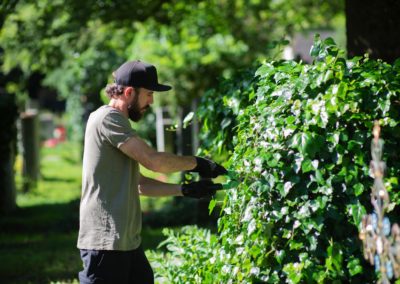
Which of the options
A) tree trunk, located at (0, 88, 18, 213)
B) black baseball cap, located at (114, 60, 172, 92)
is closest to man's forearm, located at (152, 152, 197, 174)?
black baseball cap, located at (114, 60, 172, 92)

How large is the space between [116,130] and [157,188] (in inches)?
24.7

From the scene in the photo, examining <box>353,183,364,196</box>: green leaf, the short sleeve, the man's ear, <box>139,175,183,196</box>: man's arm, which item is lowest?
<box>139,175,183,196</box>: man's arm

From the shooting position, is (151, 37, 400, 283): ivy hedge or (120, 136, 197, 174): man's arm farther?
(120, 136, 197, 174): man's arm

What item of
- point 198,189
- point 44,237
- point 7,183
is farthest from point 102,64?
point 198,189

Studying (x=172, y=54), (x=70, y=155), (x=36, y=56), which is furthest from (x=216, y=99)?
(x=70, y=155)

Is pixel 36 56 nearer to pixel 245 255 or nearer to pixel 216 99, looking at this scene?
pixel 216 99

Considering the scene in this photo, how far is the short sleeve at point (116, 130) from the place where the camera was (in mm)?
3943

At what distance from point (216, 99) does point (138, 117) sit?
1576 millimetres

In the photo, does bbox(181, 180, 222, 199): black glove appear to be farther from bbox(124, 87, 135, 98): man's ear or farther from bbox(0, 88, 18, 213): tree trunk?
bbox(0, 88, 18, 213): tree trunk

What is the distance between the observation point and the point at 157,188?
445 cm

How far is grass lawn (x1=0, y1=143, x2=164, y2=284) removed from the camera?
7.13m

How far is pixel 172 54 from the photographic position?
18.1 m

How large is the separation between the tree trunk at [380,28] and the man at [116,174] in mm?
3231

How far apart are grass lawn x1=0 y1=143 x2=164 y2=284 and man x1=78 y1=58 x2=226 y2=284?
253cm
